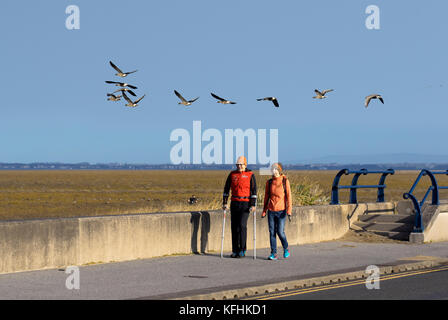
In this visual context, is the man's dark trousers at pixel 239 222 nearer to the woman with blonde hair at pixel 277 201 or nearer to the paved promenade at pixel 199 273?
the paved promenade at pixel 199 273

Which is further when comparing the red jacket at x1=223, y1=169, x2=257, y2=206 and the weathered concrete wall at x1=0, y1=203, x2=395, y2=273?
the red jacket at x1=223, y1=169, x2=257, y2=206

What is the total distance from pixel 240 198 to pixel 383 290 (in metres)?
4.42

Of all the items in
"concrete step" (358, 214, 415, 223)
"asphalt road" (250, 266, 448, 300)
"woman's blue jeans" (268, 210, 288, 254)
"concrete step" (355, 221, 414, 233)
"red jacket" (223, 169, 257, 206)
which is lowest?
"asphalt road" (250, 266, 448, 300)

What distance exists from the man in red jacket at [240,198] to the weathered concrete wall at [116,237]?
1083 mm

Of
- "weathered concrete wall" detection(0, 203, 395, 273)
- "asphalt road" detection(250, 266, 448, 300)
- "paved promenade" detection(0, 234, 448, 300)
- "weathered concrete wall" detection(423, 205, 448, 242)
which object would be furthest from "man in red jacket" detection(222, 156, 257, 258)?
"weathered concrete wall" detection(423, 205, 448, 242)

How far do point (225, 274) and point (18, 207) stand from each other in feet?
102

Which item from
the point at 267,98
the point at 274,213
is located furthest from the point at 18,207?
the point at 274,213

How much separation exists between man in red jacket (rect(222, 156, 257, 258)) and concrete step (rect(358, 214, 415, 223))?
642cm

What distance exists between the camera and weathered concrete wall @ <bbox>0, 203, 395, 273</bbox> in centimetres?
1334

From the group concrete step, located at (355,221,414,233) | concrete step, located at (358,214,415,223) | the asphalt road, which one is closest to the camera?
the asphalt road

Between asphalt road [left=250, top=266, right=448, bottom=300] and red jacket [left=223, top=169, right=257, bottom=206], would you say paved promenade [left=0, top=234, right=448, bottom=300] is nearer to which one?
asphalt road [left=250, top=266, right=448, bottom=300]

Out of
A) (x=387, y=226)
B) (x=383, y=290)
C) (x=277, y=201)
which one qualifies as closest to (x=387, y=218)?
(x=387, y=226)

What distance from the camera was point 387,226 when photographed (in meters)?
20.6
